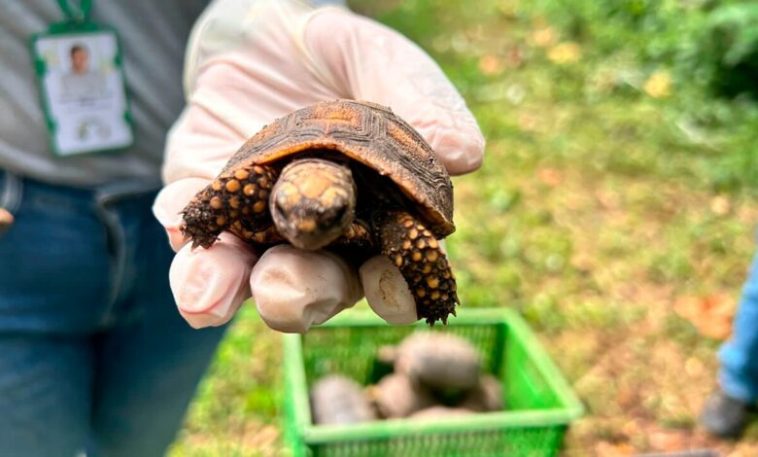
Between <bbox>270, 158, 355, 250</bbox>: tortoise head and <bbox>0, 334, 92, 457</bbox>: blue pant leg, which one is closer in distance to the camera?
<bbox>270, 158, 355, 250</bbox>: tortoise head

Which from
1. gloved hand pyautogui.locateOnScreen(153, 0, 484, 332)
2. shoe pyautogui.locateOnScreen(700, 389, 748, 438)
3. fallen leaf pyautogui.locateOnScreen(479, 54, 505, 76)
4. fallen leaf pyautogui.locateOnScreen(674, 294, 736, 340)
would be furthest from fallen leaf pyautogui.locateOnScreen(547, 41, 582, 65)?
gloved hand pyautogui.locateOnScreen(153, 0, 484, 332)

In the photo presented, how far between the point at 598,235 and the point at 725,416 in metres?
1.01

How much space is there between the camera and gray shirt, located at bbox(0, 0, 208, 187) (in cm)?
139

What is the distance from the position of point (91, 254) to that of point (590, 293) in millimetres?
2000

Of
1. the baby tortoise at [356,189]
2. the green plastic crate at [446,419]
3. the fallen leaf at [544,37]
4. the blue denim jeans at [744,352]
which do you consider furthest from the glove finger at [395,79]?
the fallen leaf at [544,37]

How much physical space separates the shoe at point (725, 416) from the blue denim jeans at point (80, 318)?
1600mm

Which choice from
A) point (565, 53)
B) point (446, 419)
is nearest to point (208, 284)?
point (446, 419)

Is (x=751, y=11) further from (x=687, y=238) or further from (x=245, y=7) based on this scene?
(x=245, y=7)

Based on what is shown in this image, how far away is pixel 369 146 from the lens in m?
1.05

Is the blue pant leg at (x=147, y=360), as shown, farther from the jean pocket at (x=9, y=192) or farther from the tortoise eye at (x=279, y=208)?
the tortoise eye at (x=279, y=208)

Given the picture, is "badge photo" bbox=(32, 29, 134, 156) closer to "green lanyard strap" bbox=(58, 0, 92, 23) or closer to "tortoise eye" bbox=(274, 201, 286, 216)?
"green lanyard strap" bbox=(58, 0, 92, 23)

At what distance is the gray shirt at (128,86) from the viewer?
139 centimetres

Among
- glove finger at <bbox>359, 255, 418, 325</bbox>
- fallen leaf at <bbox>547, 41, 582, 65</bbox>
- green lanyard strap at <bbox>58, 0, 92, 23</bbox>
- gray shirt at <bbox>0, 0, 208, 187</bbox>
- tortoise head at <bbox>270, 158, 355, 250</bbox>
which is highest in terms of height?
tortoise head at <bbox>270, 158, 355, 250</bbox>

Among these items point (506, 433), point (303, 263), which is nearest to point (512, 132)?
point (506, 433)
